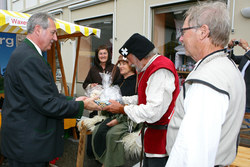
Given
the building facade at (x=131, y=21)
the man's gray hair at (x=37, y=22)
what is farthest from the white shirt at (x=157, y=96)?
the building facade at (x=131, y=21)

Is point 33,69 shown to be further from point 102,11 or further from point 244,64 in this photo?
point 102,11

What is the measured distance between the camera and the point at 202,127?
891 mm

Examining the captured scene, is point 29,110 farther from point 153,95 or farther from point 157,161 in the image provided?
point 157,161

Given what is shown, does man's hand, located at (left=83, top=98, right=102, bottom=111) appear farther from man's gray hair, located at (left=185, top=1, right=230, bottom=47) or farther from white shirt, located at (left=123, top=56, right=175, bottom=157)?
man's gray hair, located at (left=185, top=1, right=230, bottom=47)

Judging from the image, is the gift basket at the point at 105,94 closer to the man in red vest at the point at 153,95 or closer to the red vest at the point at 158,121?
the man in red vest at the point at 153,95

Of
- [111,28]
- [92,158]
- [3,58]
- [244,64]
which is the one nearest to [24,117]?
[92,158]

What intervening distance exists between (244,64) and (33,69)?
2.91 meters

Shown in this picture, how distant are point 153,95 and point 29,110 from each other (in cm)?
110

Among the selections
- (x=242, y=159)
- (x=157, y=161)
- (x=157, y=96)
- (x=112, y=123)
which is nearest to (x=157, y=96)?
(x=157, y=96)

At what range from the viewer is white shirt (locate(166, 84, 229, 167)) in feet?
2.91

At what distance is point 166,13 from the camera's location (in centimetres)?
632

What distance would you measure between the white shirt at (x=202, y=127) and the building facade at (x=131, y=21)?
4616 mm

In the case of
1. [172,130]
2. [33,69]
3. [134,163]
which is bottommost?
[134,163]

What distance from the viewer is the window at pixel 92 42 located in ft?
26.6
